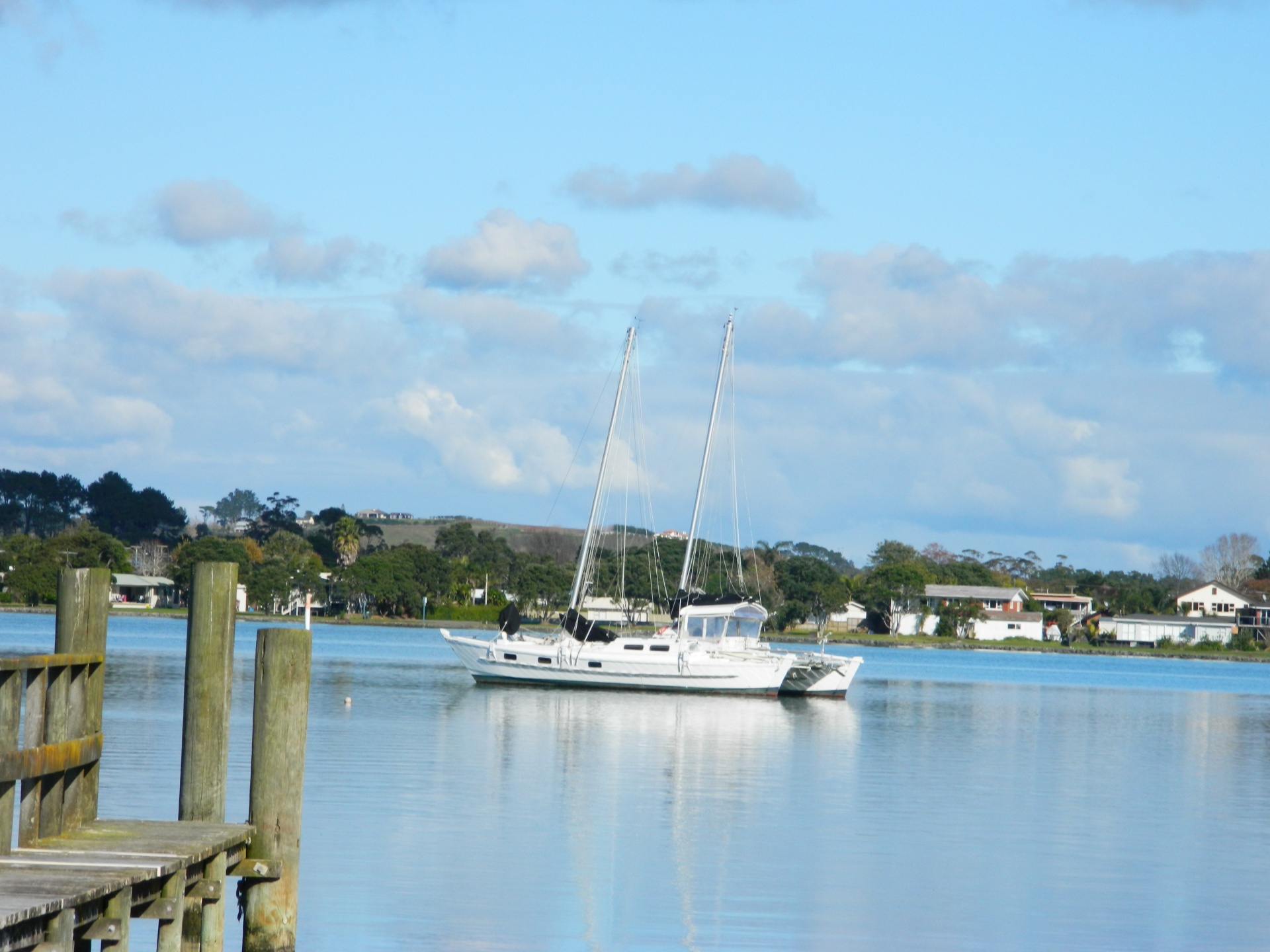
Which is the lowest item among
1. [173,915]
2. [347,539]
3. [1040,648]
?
[1040,648]

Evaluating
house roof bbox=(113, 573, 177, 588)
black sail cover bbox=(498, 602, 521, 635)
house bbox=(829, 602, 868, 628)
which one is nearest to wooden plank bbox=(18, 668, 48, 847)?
black sail cover bbox=(498, 602, 521, 635)

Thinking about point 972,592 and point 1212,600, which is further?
point 1212,600

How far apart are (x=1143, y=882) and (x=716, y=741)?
1860 centimetres

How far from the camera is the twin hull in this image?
170ft

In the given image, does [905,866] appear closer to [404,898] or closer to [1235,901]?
[1235,901]

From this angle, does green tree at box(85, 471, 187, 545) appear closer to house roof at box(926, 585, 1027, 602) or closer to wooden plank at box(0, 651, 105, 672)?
house roof at box(926, 585, 1027, 602)

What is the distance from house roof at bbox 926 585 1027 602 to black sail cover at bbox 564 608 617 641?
107067 millimetres

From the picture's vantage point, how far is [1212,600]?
162750 mm

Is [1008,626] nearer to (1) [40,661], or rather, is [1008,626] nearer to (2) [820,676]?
(2) [820,676]

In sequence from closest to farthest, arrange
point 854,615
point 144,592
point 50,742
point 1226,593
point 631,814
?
point 50,742
point 631,814
point 854,615
point 144,592
point 1226,593

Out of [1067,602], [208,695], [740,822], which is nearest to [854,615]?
[1067,602]

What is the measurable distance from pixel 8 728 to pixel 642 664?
1679 inches

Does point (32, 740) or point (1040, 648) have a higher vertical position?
point (32, 740)

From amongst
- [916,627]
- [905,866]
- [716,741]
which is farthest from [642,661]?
[916,627]
